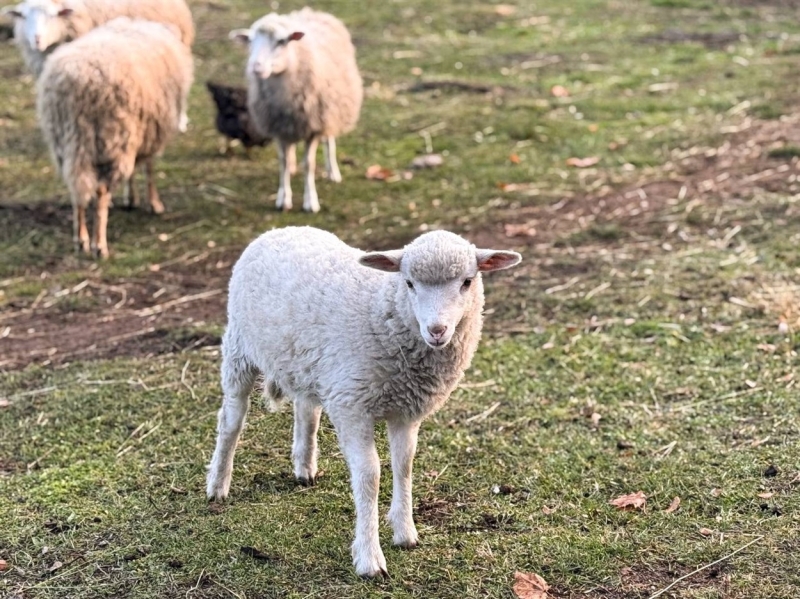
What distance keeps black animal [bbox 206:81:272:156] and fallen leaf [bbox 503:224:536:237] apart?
120 inches

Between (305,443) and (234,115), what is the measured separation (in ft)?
20.0

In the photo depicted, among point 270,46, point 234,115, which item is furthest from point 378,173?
point 270,46

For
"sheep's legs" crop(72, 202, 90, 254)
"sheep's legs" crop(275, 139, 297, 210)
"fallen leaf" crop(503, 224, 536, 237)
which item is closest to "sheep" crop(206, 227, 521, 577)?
"fallen leaf" crop(503, 224, 536, 237)

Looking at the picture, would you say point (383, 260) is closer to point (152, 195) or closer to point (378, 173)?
point (152, 195)

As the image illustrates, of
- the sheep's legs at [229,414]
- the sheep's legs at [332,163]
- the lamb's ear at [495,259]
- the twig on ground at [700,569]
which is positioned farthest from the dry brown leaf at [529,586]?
the sheep's legs at [332,163]

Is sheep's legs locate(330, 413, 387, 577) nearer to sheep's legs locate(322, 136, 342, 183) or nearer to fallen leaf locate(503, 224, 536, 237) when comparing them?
fallen leaf locate(503, 224, 536, 237)

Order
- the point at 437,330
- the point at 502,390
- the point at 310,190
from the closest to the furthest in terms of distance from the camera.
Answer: the point at 437,330 → the point at 502,390 → the point at 310,190

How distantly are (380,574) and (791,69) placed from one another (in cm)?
1047

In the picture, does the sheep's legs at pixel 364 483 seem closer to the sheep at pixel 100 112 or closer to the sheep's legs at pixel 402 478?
the sheep's legs at pixel 402 478

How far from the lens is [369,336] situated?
3.76 metres

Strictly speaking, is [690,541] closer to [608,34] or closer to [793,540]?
[793,540]

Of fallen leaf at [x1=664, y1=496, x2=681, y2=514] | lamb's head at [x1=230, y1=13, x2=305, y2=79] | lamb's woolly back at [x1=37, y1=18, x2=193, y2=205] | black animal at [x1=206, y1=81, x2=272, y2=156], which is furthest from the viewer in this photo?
black animal at [x1=206, y1=81, x2=272, y2=156]

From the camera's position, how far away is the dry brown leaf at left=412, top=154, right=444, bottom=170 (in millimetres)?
9797

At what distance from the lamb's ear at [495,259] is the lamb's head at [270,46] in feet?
17.0
